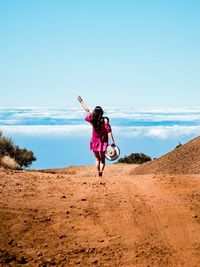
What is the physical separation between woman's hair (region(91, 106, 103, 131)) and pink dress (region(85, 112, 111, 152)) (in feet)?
0.38

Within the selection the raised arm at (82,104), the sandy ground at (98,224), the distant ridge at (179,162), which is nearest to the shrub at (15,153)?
the distant ridge at (179,162)

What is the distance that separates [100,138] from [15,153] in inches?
734

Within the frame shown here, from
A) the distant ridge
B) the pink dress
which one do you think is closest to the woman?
the pink dress

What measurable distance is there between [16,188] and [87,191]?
4.91 ft

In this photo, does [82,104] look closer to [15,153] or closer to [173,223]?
[173,223]

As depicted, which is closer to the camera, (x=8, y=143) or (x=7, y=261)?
(x=7, y=261)

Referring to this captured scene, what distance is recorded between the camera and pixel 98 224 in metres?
8.01

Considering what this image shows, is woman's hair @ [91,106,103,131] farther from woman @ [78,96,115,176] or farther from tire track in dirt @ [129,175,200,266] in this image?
tire track in dirt @ [129,175,200,266]

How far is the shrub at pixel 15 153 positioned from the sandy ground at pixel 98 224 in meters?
18.5

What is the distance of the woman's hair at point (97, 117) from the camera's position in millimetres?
12508

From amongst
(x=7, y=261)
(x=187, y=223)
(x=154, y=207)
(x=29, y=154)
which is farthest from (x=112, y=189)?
(x=29, y=154)

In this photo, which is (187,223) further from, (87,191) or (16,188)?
(16,188)

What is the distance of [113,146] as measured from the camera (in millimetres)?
12820

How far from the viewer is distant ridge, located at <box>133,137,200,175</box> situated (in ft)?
74.5
